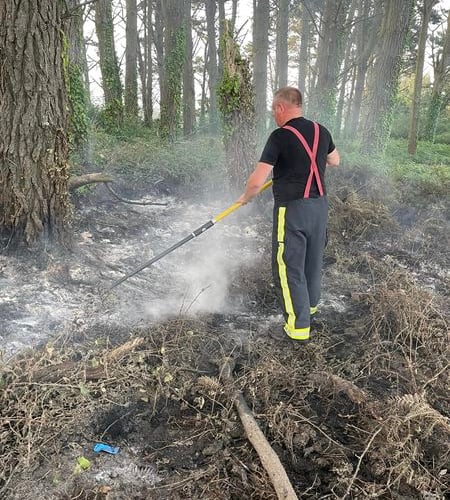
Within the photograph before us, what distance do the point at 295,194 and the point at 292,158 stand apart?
29 cm

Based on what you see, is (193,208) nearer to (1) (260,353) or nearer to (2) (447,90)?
(1) (260,353)

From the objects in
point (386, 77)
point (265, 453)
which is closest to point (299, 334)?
point (265, 453)

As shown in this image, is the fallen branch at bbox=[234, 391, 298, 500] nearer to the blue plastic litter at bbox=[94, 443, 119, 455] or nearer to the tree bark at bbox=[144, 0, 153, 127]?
the blue plastic litter at bbox=[94, 443, 119, 455]

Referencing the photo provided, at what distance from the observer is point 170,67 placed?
397 inches

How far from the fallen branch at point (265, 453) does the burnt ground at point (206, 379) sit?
0.06 m

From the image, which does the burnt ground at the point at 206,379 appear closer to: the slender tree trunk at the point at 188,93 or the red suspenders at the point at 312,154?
the red suspenders at the point at 312,154

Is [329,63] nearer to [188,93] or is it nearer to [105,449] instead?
[188,93]

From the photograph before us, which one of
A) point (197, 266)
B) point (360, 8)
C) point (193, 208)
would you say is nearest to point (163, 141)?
point (193, 208)

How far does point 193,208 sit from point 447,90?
63.7ft

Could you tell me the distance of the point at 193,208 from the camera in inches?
261

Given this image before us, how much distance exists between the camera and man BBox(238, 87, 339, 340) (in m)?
3.30

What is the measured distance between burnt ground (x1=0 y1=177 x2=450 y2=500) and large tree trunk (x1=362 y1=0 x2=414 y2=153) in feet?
17.1

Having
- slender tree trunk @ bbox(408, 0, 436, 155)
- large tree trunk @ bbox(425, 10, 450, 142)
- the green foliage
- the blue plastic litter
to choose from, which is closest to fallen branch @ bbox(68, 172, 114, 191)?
the blue plastic litter

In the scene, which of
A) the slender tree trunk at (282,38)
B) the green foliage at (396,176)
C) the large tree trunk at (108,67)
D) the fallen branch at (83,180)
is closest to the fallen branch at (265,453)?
the fallen branch at (83,180)
